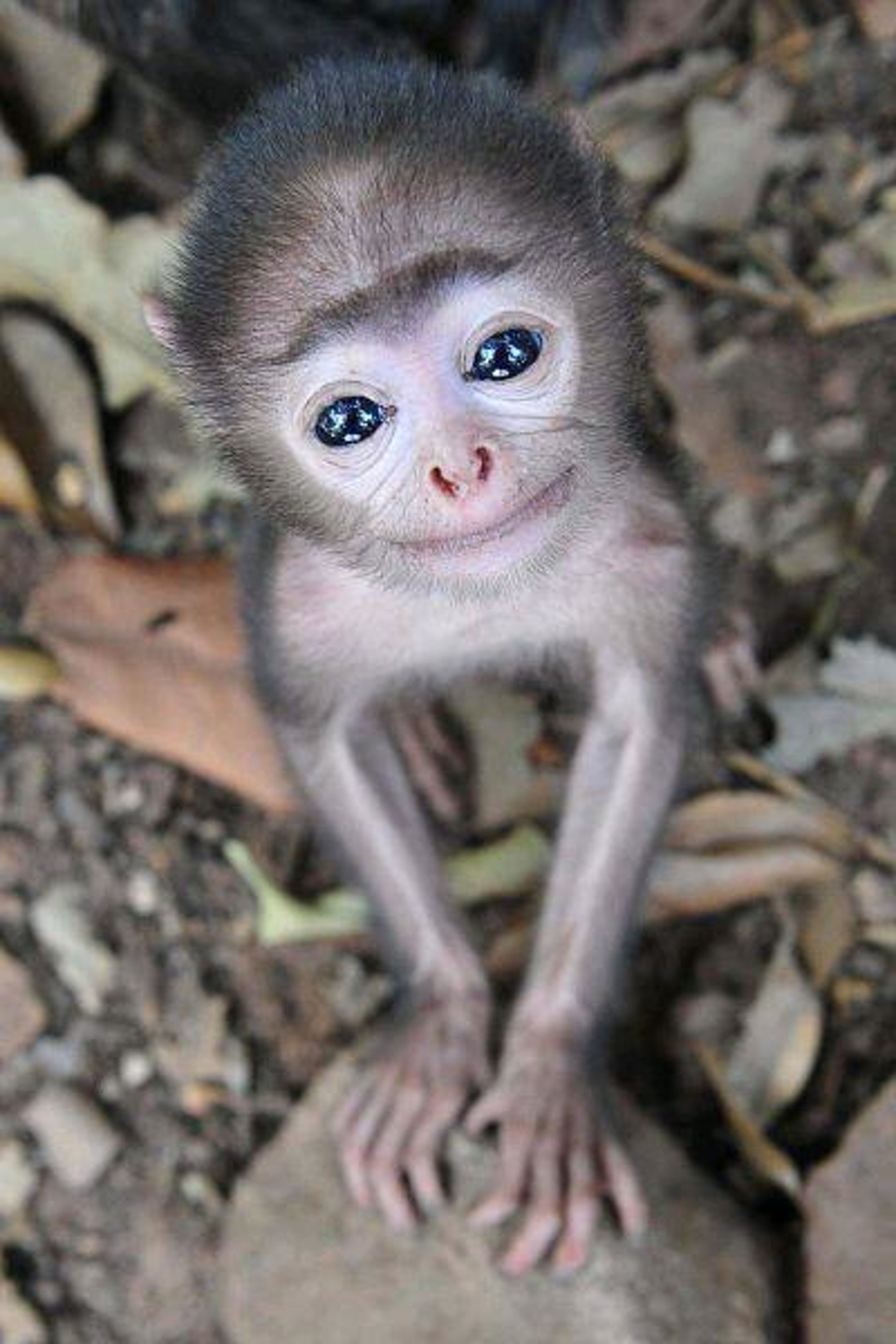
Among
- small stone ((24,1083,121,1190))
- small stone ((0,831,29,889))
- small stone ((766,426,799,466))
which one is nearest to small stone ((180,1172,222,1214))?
small stone ((24,1083,121,1190))

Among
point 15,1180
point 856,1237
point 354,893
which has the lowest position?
point 856,1237

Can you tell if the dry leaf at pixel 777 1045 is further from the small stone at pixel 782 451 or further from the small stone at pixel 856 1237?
the small stone at pixel 782 451

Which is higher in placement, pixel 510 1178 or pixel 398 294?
pixel 398 294

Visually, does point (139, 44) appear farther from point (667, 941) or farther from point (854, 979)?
point (854, 979)

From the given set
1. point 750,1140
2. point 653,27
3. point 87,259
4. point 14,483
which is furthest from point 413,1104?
point 653,27

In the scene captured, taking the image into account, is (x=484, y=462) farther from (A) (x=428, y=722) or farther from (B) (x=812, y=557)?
(B) (x=812, y=557)

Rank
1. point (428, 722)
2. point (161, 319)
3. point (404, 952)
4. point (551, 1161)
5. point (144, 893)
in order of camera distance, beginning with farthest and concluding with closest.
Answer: point (428, 722) < point (144, 893) < point (404, 952) < point (551, 1161) < point (161, 319)

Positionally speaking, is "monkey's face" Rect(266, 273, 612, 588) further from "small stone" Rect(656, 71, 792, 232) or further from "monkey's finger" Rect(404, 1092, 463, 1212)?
"small stone" Rect(656, 71, 792, 232)

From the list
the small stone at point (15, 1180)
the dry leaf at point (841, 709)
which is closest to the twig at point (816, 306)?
the dry leaf at point (841, 709)
